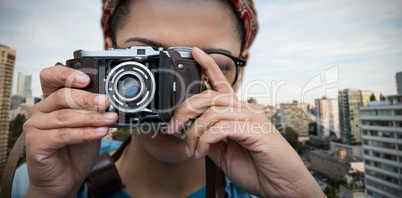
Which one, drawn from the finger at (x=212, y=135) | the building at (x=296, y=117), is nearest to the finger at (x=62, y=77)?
the finger at (x=212, y=135)

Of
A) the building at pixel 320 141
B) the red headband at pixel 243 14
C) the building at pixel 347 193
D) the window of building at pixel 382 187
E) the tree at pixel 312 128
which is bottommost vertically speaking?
the window of building at pixel 382 187

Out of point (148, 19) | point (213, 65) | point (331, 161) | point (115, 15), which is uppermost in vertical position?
point (115, 15)

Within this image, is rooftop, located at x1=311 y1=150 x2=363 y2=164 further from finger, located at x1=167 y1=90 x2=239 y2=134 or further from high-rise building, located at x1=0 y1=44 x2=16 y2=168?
high-rise building, located at x1=0 y1=44 x2=16 y2=168

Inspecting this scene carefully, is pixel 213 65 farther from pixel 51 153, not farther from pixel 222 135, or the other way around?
pixel 51 153

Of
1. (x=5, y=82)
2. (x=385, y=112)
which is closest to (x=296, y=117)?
(x=385, y=112)

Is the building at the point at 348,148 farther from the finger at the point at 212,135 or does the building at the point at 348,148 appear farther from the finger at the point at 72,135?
the finger at the point at 72,135

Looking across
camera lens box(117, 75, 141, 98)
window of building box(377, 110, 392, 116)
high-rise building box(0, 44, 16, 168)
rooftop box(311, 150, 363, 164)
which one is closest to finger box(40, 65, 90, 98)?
camera lens box(117, 75, 141, 98)

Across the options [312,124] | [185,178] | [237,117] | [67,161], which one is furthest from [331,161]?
[67,161]

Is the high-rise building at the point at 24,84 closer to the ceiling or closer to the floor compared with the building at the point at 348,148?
closer to the ceiling
